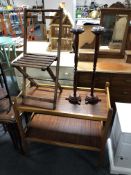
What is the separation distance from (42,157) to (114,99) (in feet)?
3.22

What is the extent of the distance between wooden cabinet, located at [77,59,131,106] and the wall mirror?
120 millimetres

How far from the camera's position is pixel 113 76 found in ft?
5.21

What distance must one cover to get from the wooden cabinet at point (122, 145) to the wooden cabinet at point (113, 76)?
32cm

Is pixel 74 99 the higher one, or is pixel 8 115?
pixel 74 99

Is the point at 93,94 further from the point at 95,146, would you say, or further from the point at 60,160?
the point at 60,160

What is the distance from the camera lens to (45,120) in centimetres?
157

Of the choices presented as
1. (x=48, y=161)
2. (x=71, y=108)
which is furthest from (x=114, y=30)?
(x=48, y=161)

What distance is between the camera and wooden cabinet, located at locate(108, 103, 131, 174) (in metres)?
1.16

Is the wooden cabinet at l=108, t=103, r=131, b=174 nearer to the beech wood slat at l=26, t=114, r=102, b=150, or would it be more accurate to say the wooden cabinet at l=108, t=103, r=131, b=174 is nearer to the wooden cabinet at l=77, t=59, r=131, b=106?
the beech wood slat at l=26, t=114, r=102, b=150

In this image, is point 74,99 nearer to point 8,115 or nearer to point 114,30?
point 8,115

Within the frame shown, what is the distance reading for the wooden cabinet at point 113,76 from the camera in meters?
1.57

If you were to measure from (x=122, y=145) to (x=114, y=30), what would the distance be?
1.16 m

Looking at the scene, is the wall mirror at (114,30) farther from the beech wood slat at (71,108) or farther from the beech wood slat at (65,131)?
the beech wood slat at (65,131)

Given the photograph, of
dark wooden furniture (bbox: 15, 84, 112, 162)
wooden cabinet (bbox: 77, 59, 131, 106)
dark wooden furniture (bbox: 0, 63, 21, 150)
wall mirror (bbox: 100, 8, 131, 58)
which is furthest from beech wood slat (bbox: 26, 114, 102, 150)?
wall mirror (bbox: 100, 8, 131, 58)
